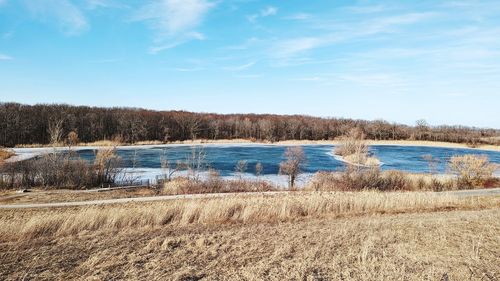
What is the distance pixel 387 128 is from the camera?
124 m

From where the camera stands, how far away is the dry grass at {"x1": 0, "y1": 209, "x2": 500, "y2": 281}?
7262 mm

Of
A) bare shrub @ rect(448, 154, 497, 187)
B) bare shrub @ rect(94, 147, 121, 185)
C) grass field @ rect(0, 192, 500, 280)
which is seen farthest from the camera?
bare shrub @ rect(94, 147, 121, 185)

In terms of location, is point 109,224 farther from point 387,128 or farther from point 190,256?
point 387,128

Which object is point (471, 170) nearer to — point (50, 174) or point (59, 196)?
point (59, 196)

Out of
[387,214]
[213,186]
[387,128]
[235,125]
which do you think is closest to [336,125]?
[387,128]

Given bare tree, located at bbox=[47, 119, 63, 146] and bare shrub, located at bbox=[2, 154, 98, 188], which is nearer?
bare shrub, located at bbox=[2, 154, 98, 188]

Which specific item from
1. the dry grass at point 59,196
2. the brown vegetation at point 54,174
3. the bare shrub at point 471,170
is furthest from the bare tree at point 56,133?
the bare shrub at point 471,170

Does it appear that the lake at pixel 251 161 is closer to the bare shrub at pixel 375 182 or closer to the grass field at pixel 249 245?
the bare shrub at pixel 375 182

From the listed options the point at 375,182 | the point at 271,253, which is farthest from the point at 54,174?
the point at 271,253

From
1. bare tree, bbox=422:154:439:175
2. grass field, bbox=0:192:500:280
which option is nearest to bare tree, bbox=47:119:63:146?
grass field, bbox=0:192:500:280

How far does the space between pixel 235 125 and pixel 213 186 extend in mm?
95405

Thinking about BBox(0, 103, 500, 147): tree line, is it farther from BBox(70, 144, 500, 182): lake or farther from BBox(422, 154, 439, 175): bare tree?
BBox(422, 154, 439, 175): bare tree

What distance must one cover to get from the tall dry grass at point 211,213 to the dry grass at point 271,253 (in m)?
0.95

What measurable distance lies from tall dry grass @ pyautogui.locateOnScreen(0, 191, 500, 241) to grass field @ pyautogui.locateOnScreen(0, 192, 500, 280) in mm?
44
